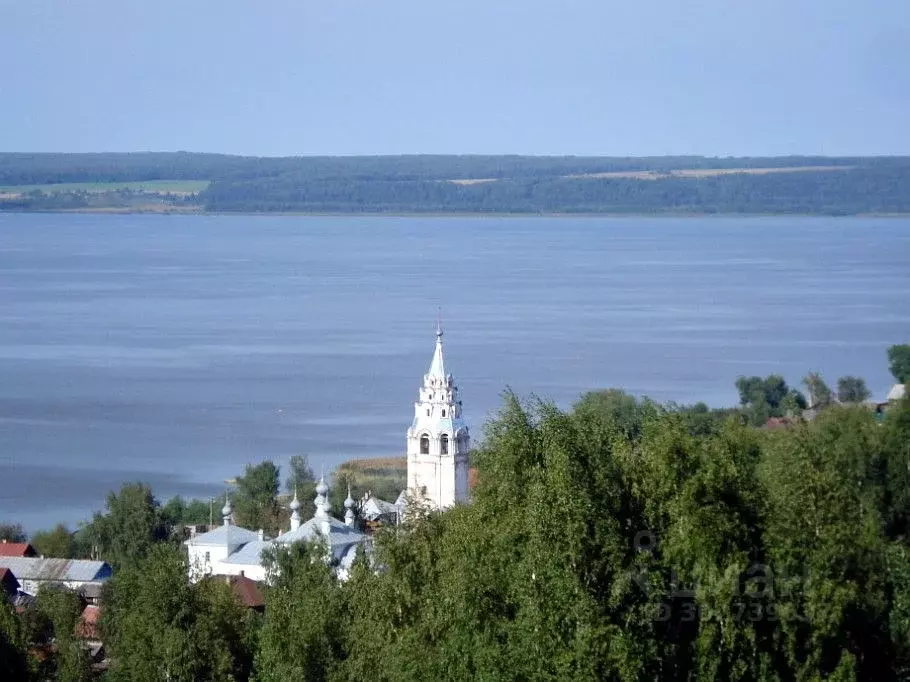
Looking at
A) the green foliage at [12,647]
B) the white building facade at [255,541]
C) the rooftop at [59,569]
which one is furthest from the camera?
Answer: the rooftop at [59,569]

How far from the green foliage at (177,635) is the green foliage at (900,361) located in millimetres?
22732

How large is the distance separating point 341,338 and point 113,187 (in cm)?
10586

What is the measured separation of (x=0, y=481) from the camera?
92.0ft

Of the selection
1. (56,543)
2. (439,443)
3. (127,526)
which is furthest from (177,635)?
(56,543)

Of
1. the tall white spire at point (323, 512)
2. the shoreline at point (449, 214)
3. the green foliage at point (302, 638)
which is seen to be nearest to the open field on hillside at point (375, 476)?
the tall white spire at point (323, 512)

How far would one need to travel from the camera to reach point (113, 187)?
5896 inches

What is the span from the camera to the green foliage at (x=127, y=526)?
67.6ft

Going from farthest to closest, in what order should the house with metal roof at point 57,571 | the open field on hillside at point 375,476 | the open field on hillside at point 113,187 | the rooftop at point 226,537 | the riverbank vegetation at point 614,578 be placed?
the open field on hillside at point 113,187, the open field on hillside at point 375,476, the rooftop at point 226,537, the house with metal roof at point 57,571, the riverbank vegetation at point 614,578

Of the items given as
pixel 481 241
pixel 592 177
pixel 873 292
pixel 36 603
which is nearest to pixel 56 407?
pixel 36 603

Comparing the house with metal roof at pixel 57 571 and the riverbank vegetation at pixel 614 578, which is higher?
the riverbank vegetation at pixel 614 578

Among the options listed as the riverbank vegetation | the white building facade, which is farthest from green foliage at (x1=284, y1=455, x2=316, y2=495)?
the riverbank vegetation

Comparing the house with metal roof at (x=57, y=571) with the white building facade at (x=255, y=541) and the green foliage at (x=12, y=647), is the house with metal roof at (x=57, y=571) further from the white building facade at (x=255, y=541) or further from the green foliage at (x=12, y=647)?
the green foliage at (x=12, y=647)

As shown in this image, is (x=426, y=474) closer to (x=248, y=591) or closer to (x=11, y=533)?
(x=248, y=591)

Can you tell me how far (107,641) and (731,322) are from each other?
1511 inches
